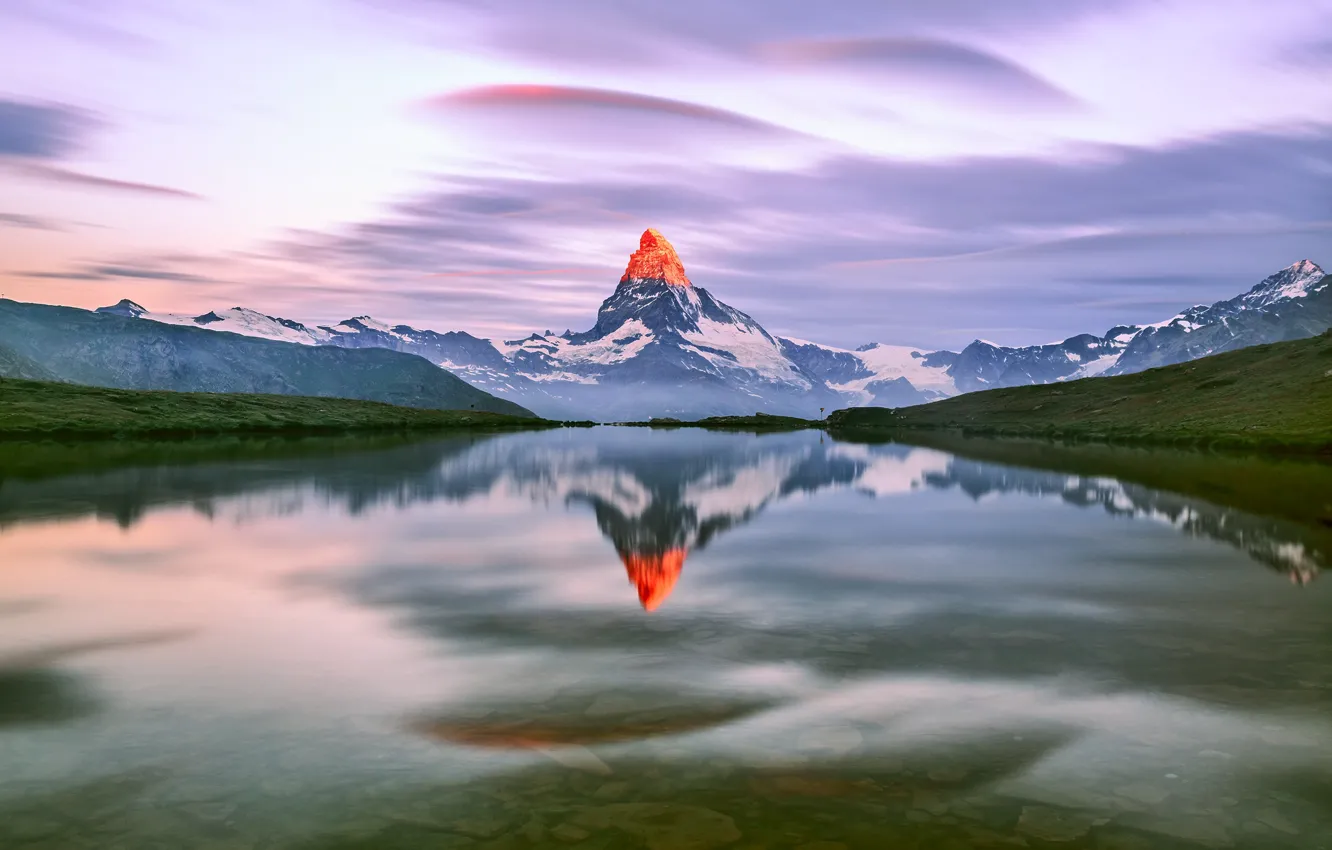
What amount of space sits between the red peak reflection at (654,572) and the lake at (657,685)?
0.60ft

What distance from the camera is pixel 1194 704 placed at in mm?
15852

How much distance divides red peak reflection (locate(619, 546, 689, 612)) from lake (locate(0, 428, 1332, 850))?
0.60ft

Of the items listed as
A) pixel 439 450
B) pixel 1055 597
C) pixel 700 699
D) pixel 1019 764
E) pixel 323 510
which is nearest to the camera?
pixel 1019 764

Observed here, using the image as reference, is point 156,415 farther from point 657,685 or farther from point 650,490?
point 657,685

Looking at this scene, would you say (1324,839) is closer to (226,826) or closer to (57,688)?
(226,826)

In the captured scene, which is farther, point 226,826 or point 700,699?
point 700,699

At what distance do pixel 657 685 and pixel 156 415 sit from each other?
143 metres

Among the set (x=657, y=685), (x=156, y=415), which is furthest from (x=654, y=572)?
(x=156, y=415)

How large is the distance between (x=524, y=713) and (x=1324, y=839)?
11.3 meters

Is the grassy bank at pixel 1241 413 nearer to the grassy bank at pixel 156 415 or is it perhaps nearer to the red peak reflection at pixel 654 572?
the red peak reflection at pixel 654 572

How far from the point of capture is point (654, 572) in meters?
29.2

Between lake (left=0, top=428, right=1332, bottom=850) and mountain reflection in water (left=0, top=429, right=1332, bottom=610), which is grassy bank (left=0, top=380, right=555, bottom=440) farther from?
lake (left=0, top=428, right=1332, bottom=850)

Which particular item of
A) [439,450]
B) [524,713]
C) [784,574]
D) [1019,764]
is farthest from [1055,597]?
[439,450]

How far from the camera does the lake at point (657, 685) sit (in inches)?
451
